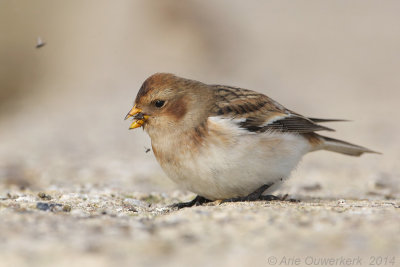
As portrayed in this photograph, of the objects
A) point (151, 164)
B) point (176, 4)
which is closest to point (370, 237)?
point (151, 164)

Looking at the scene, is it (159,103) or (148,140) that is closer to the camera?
(159,103)

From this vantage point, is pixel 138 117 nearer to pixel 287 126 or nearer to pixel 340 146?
pixel 287 126

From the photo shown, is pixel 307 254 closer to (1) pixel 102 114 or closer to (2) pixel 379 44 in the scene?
(1) pixel 102 114

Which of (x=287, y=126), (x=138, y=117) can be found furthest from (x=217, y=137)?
(x=287, y=126)

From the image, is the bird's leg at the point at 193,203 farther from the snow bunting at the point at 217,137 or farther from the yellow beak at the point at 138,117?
the yellow beak at the point at 138,117

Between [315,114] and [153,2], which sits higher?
[153,2]

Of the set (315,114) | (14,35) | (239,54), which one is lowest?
(315,114)
